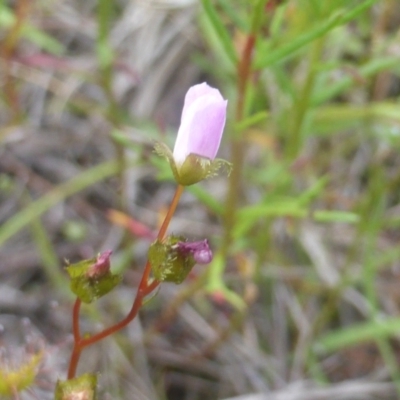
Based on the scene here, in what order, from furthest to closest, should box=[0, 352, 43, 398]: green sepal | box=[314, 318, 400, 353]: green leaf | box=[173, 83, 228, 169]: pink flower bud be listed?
box=[314, 318, 400, 353]: green leaf
box=[0, 352, 43, 398]: green sepal
box=[173, 83, 228, 169]: pink flower bud

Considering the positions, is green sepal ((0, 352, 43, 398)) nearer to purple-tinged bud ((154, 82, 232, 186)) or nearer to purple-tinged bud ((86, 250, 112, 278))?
purple-tinged bud ((86, 250, 112, 278))

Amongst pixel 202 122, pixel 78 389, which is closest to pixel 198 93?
pixel 202 122

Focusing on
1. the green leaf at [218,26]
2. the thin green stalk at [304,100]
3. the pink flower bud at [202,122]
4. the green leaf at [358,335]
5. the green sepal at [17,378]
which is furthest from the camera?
the green leaf at [358,335]

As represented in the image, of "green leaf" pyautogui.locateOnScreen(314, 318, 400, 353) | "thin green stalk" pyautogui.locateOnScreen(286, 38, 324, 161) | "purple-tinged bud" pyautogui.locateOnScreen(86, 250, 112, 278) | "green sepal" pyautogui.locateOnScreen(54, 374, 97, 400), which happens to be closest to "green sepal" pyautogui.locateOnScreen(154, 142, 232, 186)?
"purple-tinged bud" pyautogui.locateOnScreen(86, 250, 112, 278)

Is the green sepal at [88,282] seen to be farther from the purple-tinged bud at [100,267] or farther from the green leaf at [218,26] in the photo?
the green leaf at [218,26]

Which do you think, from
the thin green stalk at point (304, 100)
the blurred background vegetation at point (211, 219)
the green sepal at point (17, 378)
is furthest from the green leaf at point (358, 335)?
the green sepal at point (17, 378)

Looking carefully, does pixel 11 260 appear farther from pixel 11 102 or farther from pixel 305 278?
pixel 305 278
